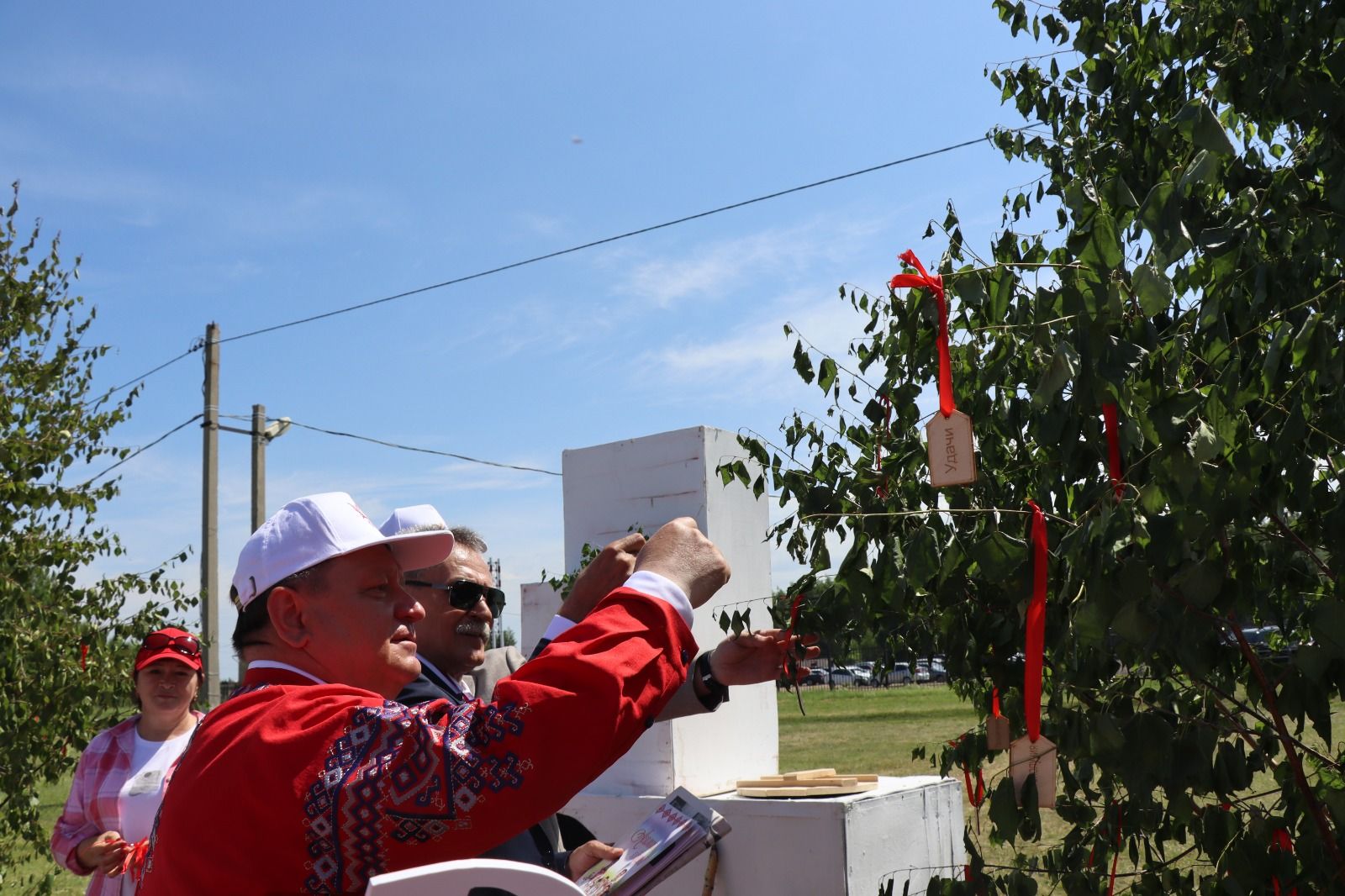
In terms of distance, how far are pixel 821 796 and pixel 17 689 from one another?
3.98 m

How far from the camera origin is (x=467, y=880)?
1.27 metres

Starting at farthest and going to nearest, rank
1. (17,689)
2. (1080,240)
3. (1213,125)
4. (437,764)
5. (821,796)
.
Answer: (17,689)
(821,796)
(1080,240)
(1213,125)
(437,764)

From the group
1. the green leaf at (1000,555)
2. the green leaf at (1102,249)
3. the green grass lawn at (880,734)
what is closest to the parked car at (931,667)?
the green leaf at (1000,555)

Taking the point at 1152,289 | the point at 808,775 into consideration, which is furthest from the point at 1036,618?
the point at 808,775

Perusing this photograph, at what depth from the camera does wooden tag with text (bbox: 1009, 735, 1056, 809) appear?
1.90 meters

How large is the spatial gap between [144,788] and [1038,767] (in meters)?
3.73

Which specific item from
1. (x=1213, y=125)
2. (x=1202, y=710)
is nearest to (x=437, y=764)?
(x=1213, y=125)

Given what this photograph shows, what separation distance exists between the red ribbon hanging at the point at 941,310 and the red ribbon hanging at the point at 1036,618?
9.5 inches

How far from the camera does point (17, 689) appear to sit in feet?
18.4

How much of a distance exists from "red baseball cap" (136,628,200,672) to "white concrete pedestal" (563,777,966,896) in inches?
78.2

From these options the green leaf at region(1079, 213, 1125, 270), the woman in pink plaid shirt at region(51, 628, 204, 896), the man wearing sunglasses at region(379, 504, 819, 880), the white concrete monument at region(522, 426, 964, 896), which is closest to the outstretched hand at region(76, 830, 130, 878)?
the woman in pink plaid shirt at region(51, 628, 204, 896)

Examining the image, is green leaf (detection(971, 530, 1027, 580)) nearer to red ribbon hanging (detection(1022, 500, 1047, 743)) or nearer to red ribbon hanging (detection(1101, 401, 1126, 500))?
red ribbon hanging (detection(1022, 500, 1047, 743))

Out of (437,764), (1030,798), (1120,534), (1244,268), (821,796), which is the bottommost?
(821,796)

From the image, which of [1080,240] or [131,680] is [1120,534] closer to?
[1080,240]
